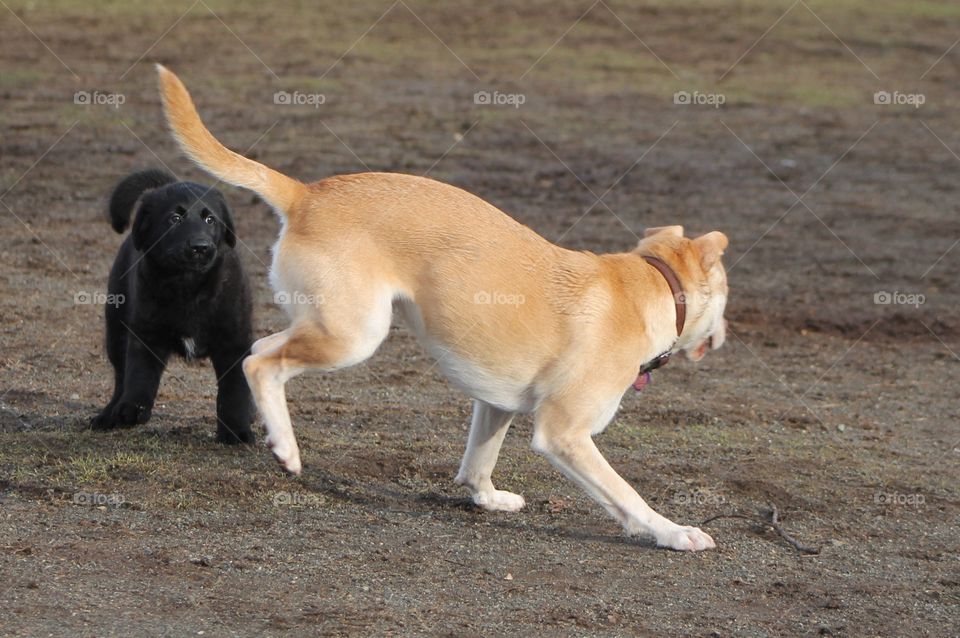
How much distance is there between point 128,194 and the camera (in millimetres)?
6844

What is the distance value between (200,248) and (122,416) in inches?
39.7

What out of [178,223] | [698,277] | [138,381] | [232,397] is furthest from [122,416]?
[698,277]

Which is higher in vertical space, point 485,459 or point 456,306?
point 456,306

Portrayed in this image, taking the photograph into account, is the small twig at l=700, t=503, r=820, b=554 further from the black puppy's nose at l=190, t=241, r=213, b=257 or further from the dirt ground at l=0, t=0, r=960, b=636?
the black puppy's nose at l=190, t=241, r=213, b=257

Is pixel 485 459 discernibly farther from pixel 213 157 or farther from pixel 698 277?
pixel 213 157

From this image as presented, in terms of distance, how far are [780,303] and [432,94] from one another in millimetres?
7824

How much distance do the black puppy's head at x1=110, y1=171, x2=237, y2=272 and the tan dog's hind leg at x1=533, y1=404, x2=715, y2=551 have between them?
1739mm

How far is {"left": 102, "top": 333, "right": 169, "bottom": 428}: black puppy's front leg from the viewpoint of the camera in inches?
259

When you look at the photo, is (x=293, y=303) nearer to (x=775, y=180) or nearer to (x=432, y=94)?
(x=775, y=180)

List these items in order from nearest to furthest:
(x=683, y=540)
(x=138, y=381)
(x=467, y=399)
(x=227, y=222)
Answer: (x=683, y=540) → (x=138, y=381) → (x=227, y=222) → (x=467, y=399)

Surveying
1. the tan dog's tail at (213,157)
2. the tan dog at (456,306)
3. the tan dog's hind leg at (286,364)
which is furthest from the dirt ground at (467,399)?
the tan dog's tail at (213,157)

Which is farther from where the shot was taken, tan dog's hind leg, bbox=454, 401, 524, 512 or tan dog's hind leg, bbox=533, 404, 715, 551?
tan dog's hind leg, bbox=454, 401, 524, 512

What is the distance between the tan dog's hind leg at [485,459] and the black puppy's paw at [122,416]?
159 cm

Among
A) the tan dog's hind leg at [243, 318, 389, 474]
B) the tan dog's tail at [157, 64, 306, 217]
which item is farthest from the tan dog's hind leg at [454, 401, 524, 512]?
the tan dog's tail at [157, 64, 306, 217]
